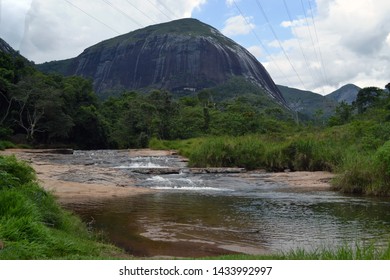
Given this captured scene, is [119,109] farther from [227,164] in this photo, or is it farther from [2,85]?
[227,164]

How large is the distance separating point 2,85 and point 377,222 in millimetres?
48159

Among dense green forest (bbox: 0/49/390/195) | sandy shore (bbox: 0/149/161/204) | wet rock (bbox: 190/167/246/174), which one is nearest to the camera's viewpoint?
sandy shore (bbox: 0/149/161/204)

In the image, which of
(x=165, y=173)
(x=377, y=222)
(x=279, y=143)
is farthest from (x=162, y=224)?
(x=279, y=143)

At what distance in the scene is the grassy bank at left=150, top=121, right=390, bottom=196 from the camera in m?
17.1

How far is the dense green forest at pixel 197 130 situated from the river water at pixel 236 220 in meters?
3.64

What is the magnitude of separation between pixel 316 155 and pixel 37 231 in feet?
65.8

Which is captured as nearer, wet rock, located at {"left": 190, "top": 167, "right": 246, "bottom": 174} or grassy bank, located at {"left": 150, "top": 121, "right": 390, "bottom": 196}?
grassy bank, located at {"left": 150, "top": 121, "right": 390, "bottom": 196}

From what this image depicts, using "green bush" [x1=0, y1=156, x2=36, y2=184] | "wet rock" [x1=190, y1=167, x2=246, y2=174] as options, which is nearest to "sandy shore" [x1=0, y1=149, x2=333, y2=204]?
"wet rock" [x1=190, y1=167, x2=246, y2=174]

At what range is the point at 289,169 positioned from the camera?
2561 centimetres

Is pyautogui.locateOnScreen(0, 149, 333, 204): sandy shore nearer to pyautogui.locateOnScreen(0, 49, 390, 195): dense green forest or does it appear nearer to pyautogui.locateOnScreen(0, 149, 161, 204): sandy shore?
pyautogui.locateOnScreen(0, 149, 161, 204): sandy shore

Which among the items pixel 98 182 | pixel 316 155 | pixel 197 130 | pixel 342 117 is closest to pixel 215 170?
pixel 316 155

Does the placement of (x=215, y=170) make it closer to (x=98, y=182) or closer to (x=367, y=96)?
(x=98, y=182)

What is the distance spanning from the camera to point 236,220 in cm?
1173

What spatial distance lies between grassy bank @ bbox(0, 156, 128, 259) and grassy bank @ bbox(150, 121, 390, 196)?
→ 39.3 ft
